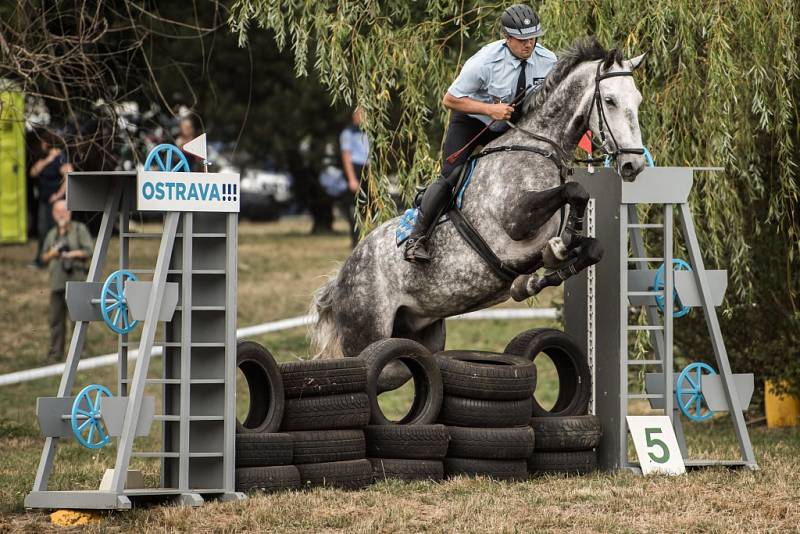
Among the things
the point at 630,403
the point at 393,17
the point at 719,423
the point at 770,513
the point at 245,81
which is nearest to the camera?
the point at 770,513

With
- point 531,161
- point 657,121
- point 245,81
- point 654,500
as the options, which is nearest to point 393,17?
point 657,121

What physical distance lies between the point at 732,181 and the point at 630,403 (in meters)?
6.07

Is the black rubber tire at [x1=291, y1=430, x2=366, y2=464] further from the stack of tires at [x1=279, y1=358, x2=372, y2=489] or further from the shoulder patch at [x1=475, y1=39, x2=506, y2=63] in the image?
the shoulder patch at [x1=475, y1=39, x2=506, y2=63]

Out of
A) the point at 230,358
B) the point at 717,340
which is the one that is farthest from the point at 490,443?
the point at 230,358

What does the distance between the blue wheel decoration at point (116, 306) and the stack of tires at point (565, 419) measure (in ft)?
8.45

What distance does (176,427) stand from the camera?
7.29 meters

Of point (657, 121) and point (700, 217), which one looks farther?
point (700, 217)

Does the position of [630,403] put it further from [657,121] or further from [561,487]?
[561,487]

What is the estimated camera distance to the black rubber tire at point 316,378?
753 cm

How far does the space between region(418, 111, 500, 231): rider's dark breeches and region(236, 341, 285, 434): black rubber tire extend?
155 centimetres

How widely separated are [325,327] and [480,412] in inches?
76.9

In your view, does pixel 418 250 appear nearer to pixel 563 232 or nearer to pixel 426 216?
pixel 426 216

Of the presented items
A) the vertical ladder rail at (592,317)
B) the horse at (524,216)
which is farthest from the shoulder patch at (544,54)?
the vertical ladder rail at (592,317)

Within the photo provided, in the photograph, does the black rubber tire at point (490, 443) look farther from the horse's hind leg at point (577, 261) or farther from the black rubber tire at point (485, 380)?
the horse's hind leg at point (577, 261)
